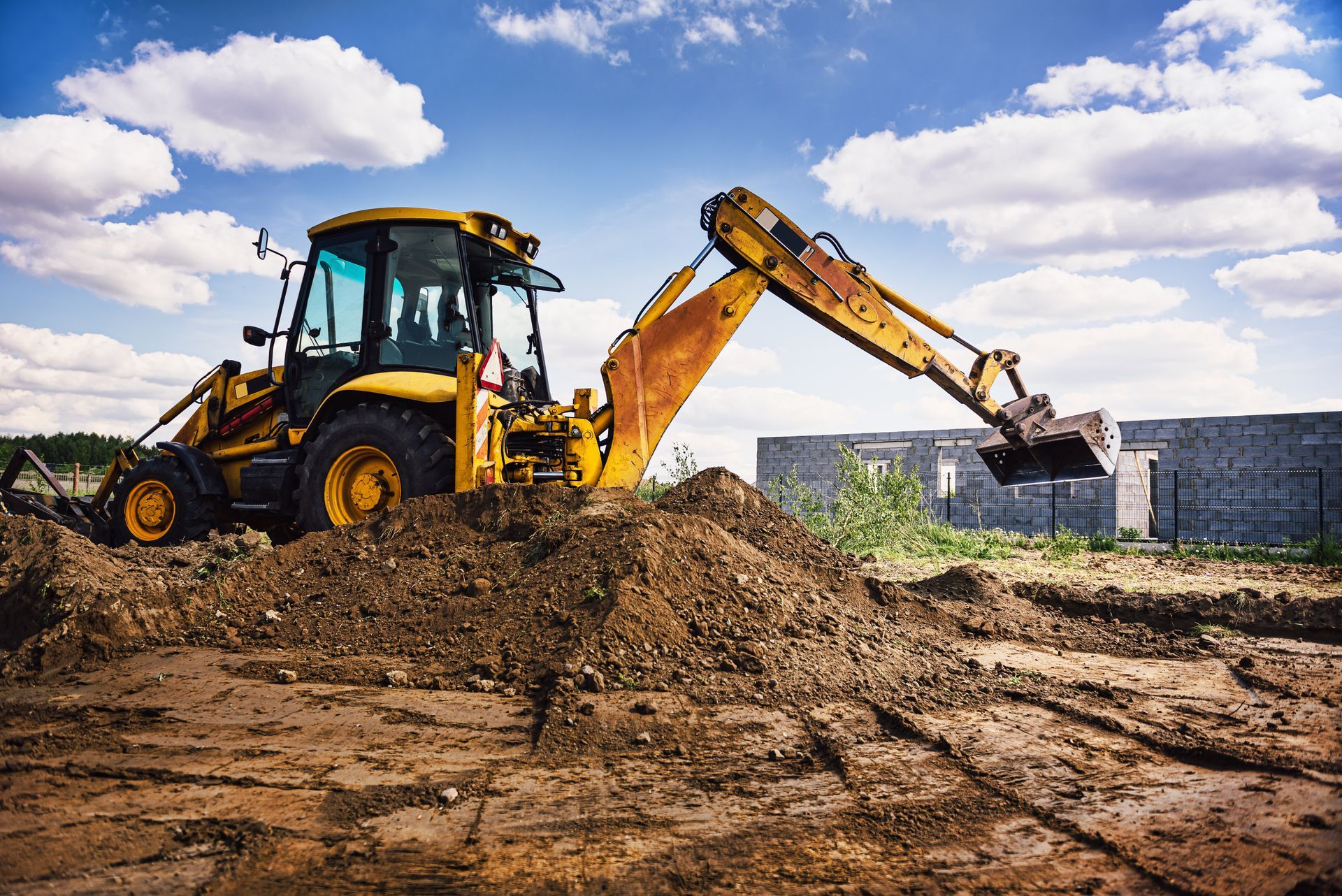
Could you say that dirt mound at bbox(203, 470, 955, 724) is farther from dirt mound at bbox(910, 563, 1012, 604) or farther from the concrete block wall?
the concrete block wall

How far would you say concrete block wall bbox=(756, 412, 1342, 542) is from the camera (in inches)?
625

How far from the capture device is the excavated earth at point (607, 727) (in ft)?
7.76

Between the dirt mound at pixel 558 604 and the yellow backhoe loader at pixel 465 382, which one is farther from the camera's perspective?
the yellow backhoe loader at pixel 465 382

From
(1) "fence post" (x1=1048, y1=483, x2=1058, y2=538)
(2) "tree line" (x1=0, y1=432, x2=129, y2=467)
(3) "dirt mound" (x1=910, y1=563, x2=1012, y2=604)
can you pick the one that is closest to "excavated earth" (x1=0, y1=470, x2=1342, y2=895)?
(3) "dirt mound" (x1=910, y1=563, x2=1012, y2=604)

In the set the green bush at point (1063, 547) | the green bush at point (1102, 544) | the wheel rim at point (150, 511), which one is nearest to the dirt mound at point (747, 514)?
the wheel rim at point (150, 511)

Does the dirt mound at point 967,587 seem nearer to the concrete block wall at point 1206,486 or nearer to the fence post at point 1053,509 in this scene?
the concrete block wall at point 1206,486

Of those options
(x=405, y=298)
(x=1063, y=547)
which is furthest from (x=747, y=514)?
(x=1063, y=547)

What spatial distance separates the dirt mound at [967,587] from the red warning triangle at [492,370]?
433cm

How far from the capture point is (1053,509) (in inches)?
713

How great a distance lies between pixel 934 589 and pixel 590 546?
4.03 meters

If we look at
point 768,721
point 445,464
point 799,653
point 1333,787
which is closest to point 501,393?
point 445,464

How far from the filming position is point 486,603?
4723mm

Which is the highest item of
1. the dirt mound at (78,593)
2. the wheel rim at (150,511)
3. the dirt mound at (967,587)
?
the wheel rim at (150,511)

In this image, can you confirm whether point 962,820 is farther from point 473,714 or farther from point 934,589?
point 934,589
